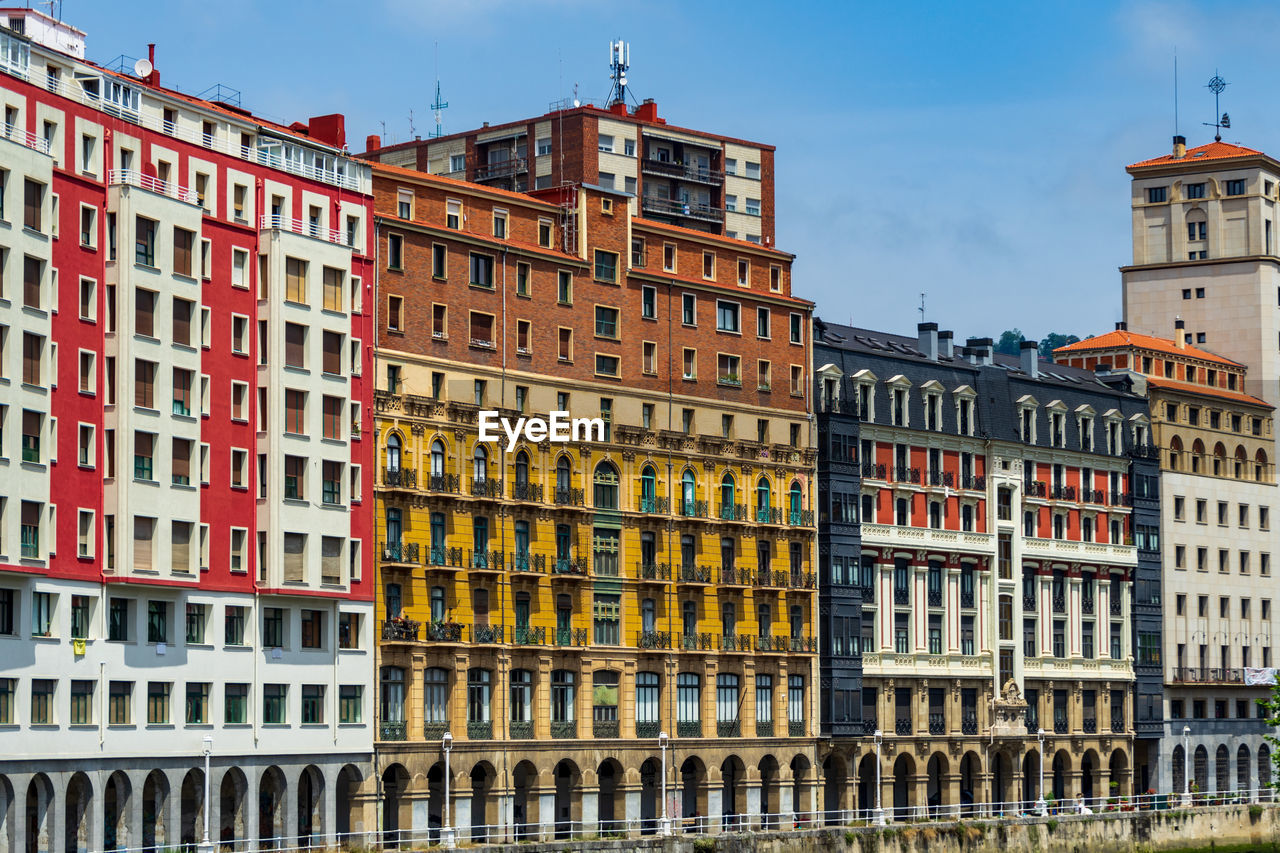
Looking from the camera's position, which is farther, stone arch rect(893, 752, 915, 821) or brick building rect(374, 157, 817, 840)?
stone arch rect(893, 752, 915, 821)

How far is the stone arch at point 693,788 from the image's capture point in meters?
130

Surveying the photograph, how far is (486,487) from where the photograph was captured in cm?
12038

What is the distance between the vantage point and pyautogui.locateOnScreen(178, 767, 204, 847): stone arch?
10544 centimetres

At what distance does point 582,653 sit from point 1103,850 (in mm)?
34015

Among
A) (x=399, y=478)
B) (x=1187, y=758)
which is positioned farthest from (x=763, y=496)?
(x=1187, y=758)

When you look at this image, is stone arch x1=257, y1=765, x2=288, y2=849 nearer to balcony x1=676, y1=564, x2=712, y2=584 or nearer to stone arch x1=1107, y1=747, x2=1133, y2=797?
balcony x1=676, y1=564, x2=712, y2=584

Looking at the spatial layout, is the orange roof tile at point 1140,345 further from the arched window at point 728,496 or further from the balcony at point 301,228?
the balcony at point 301,228

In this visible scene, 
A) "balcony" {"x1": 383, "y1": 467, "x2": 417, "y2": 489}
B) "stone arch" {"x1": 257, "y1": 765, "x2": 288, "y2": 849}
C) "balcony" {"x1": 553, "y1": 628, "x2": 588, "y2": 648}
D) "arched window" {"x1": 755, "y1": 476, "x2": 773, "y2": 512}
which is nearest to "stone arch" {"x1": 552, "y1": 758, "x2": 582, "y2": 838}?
"balcony" {"x1": 553, "y1": 628, "x2": 588, "y2": 648}

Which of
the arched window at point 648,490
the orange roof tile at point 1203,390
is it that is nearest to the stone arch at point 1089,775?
the orange roof tile at point 1203,390

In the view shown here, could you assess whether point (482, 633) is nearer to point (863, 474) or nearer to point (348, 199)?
point (348, 199)

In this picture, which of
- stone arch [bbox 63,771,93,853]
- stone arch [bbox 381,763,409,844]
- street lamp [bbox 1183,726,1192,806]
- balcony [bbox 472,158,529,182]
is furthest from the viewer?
balcony [bbox 472,158,529,182]

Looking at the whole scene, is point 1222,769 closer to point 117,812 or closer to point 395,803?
point 395,803

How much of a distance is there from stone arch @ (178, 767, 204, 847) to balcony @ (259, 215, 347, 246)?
79.7 feet

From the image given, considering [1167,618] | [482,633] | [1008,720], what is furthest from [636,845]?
[1167,618]
